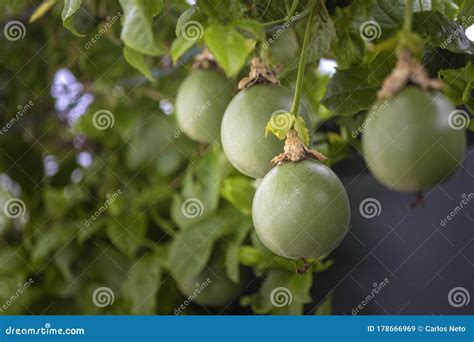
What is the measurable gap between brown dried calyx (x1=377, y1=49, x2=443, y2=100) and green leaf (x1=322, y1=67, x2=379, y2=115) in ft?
0.72

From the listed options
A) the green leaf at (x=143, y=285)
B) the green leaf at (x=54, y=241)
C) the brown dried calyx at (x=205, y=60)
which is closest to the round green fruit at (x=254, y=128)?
the brown dried calyx at (x=205, y=60)

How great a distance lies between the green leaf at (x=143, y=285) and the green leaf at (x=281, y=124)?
0.91 metres

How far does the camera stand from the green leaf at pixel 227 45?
106cm

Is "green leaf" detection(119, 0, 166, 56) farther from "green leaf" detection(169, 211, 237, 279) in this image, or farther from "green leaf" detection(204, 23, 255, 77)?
"green leaf" detection(169, 211, 237, 279)

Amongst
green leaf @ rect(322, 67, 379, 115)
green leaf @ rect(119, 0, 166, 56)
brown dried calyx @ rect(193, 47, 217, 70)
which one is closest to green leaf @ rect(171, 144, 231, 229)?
brown dried calyx @ rect(193, 47, 217, 70)

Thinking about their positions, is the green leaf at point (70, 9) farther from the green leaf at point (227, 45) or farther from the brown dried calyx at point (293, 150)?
the brown dried calyx at point (293, 150)

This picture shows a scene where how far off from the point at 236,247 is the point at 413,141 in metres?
0.80

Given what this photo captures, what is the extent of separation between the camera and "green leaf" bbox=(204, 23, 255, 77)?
1.06 metres

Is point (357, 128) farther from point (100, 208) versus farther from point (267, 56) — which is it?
point (100, 208)

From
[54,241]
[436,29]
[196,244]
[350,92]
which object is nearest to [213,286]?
[196,244]

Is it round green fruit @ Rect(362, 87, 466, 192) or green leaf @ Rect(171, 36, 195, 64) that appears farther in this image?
green leaf @ Rect(171, 36, 195, 64)

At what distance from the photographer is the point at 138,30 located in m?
0.92

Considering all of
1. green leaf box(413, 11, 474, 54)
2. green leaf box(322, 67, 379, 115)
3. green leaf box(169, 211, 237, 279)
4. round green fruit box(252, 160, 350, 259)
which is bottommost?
green leaf box(169, 211, 237, 279)

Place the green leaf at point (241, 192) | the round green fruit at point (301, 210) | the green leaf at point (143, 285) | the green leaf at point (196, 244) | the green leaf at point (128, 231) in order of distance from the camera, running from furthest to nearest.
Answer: the green leaf at point (128, 231)
the green leaf at point (143, 285)
the green leaf at point (196, 244)
the green leaf at point (241, 192)
the round green fruit at point (301, 210)
